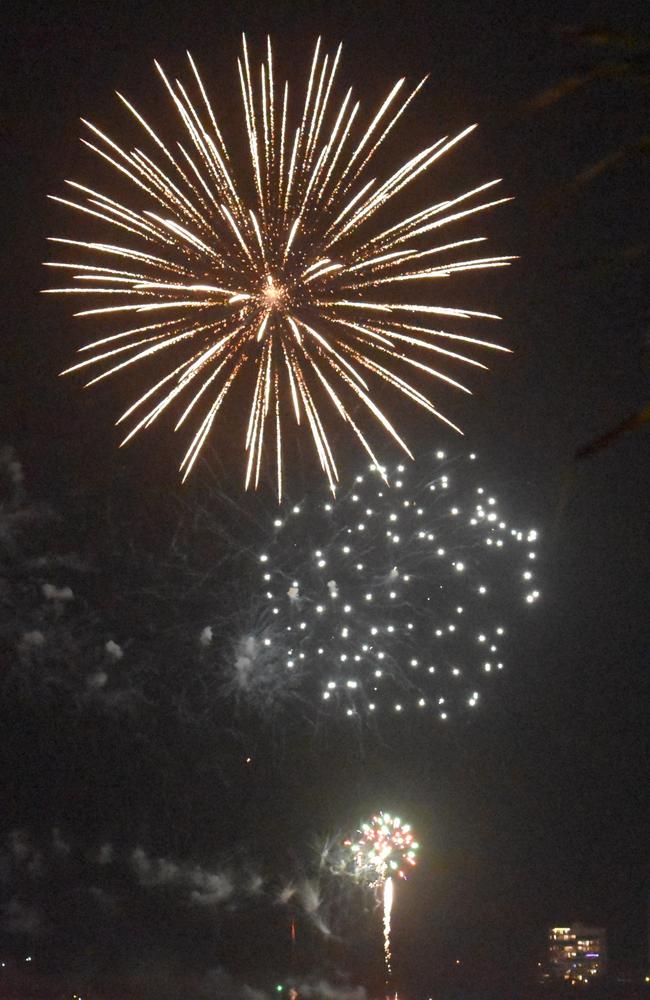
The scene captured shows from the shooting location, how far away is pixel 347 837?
3356cm

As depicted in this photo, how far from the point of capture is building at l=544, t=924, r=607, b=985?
2260 inches

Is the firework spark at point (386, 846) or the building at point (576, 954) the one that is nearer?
the firework spark at point (386, 846)

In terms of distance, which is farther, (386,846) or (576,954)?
(576,954)

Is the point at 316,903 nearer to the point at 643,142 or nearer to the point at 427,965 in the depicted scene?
the point at 427,965

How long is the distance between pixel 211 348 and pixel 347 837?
805 inches

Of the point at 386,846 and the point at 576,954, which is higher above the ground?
the point at 576,954

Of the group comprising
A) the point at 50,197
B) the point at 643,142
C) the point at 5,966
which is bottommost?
the point at 643,142

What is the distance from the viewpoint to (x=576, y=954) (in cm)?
6069

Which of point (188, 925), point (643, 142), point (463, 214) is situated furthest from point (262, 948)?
point (643, 142)

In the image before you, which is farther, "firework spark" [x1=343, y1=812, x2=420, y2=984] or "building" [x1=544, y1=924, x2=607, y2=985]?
"building" [x1=544, y1=924, x2=607, y2=985]

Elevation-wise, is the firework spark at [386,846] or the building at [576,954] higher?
the building at [576,954]

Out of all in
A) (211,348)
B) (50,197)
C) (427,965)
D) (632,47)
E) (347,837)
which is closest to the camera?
(632,47)

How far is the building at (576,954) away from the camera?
188ft

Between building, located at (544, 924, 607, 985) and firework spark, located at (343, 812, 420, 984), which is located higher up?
building, located at (544, 924, 607, 985)
